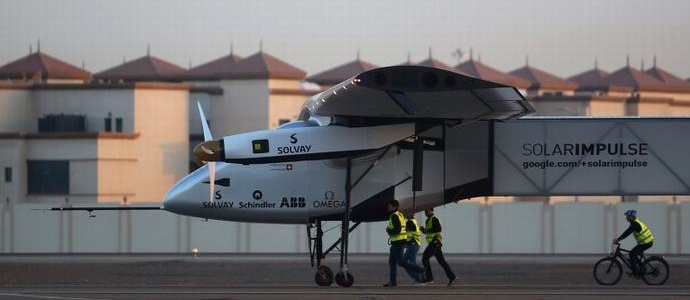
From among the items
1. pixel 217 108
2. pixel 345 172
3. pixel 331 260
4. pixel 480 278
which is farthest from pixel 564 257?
pixel 217 108

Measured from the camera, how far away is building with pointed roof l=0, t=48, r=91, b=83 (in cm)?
8650

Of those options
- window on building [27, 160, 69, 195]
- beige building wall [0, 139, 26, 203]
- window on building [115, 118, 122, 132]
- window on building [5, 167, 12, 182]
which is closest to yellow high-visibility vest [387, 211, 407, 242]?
window on building [27, 160, 69, 195]

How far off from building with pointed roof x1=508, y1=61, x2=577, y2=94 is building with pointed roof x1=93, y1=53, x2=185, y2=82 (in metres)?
25.6

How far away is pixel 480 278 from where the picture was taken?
116ft

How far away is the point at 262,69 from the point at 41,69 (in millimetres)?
14140

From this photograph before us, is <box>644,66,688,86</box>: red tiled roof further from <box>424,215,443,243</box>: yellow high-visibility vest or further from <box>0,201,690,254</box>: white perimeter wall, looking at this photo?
<box>424,215,443,243</box>: yellow high-visibility vest

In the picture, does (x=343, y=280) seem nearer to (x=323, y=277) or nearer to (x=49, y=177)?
(x=323, y=277)

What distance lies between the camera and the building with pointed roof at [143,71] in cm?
8988

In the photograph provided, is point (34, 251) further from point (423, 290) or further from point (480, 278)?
point (423, 290)

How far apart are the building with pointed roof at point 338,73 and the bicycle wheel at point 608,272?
2599 inches

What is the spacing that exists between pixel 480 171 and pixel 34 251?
83.4 ft

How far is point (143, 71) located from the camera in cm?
9169

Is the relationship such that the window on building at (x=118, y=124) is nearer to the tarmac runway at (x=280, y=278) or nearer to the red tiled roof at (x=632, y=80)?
the tarmac runway at (x=280, y=278)

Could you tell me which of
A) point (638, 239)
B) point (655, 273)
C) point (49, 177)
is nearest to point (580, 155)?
point (638, 239)
